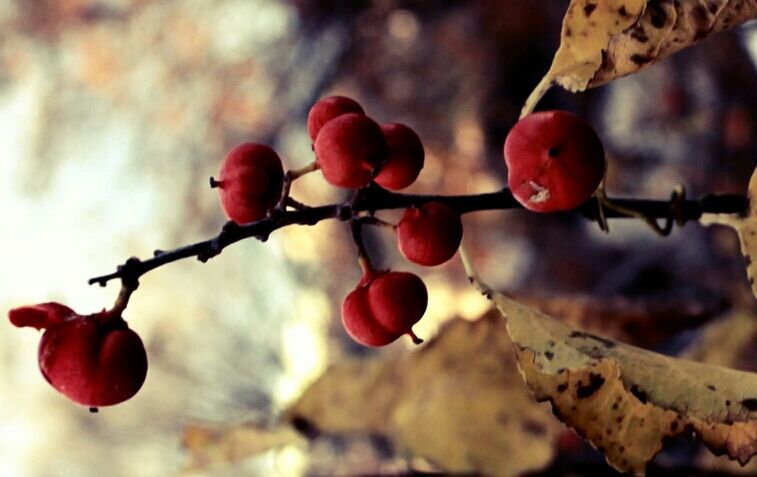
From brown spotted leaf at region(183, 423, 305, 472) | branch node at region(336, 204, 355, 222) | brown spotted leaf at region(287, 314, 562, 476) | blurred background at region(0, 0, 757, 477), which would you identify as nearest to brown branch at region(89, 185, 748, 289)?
branch node at region(336, 204, 355, 222)

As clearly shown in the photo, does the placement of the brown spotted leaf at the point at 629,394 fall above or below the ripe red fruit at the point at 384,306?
below

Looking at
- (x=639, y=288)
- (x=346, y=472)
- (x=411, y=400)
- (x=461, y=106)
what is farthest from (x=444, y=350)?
(x=461, y=106)

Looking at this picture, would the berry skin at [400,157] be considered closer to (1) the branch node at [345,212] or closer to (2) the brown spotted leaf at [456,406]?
(1) the branch node at [345,212]

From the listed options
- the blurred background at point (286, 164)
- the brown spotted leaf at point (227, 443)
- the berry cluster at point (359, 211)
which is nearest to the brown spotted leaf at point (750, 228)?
the berry cluster at point (359, 211)

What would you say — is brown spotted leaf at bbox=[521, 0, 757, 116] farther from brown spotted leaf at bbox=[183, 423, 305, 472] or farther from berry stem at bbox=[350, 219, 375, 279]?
brown spotted leaf at bbox=[183, 423, 305, 472]

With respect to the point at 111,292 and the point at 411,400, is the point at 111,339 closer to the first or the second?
the point at 411,400

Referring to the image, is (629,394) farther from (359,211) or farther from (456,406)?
(456,406)
